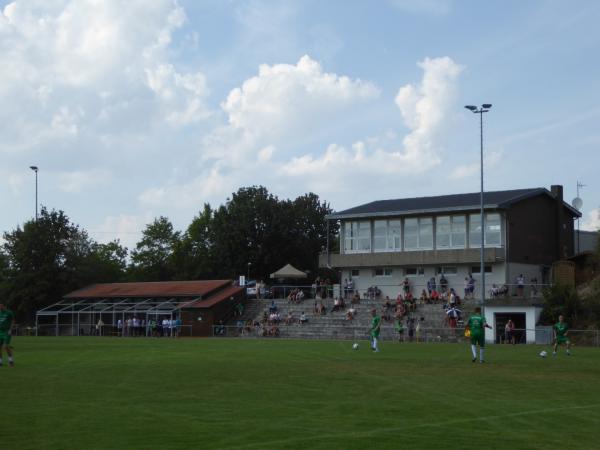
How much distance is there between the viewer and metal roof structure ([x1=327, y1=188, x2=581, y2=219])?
205 ft

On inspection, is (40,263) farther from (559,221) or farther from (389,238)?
(559,221)

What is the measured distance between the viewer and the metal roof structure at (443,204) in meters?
62.6

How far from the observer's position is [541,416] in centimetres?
1438

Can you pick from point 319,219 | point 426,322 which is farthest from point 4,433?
point 319,219

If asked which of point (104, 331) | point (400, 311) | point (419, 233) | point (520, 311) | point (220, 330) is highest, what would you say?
point (419, 233)

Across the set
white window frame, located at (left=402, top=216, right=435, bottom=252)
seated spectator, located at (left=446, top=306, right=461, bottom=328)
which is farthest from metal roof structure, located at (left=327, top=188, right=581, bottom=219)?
seated spectator, located at (left=446, top=306, right=461, bottom=328)

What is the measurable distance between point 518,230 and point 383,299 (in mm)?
11608

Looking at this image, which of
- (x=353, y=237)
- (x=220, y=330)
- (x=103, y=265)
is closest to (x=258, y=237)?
(x=103, y=265)

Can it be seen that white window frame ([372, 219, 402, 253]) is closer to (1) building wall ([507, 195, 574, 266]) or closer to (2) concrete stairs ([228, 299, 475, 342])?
(2) concrete stairs ([228, 299, 475, 342])

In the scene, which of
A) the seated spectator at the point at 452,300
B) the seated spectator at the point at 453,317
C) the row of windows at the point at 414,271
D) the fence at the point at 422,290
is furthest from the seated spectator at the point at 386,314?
the row of windows at the point at 414,271

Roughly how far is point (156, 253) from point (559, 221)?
2346 inches

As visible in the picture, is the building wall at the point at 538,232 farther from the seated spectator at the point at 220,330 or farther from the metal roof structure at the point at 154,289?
the metal roof structure at the point at 154,289

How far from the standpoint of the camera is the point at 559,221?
67688 millimetres

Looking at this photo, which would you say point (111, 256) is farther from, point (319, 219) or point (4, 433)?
point (4, 433)
